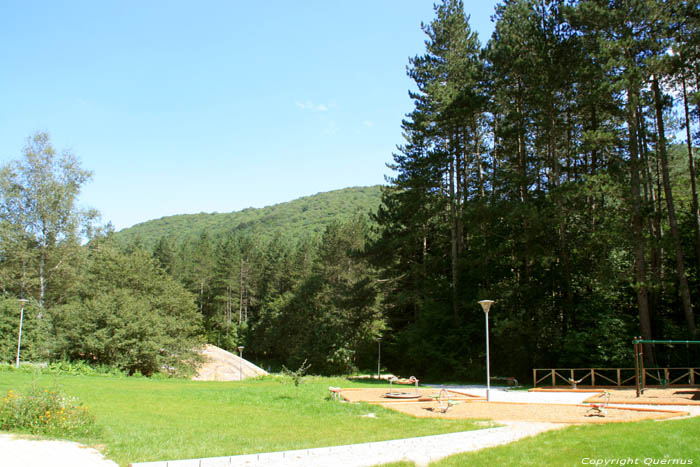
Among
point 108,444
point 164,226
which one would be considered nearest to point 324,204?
point 164,226

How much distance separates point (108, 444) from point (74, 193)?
33127 millimetres

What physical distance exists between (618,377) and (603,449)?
14.3m

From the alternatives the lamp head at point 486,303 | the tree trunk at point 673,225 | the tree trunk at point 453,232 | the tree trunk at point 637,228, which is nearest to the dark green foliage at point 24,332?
the tree trunk at point 453,232

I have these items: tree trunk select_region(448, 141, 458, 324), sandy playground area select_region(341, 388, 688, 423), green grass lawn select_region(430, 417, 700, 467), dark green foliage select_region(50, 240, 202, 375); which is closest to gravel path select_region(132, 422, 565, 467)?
Answer: green grass lawn select_region(430, 417, 700, 467)

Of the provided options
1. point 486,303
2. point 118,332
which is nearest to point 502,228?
point 486,303

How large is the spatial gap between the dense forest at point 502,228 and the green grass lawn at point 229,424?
13.0 m

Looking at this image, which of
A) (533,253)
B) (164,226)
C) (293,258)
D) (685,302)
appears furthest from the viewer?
(164,226)

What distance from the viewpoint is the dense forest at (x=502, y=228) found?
20.1 meters

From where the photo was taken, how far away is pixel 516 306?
24328 millimetres

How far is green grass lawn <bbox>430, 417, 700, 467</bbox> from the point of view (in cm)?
633

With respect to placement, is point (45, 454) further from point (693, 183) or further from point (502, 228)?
point (693, 183)

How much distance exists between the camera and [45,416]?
343 inches

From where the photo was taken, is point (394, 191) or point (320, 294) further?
point (320, 294)

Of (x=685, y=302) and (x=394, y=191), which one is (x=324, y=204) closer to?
(x=394, y=191)
